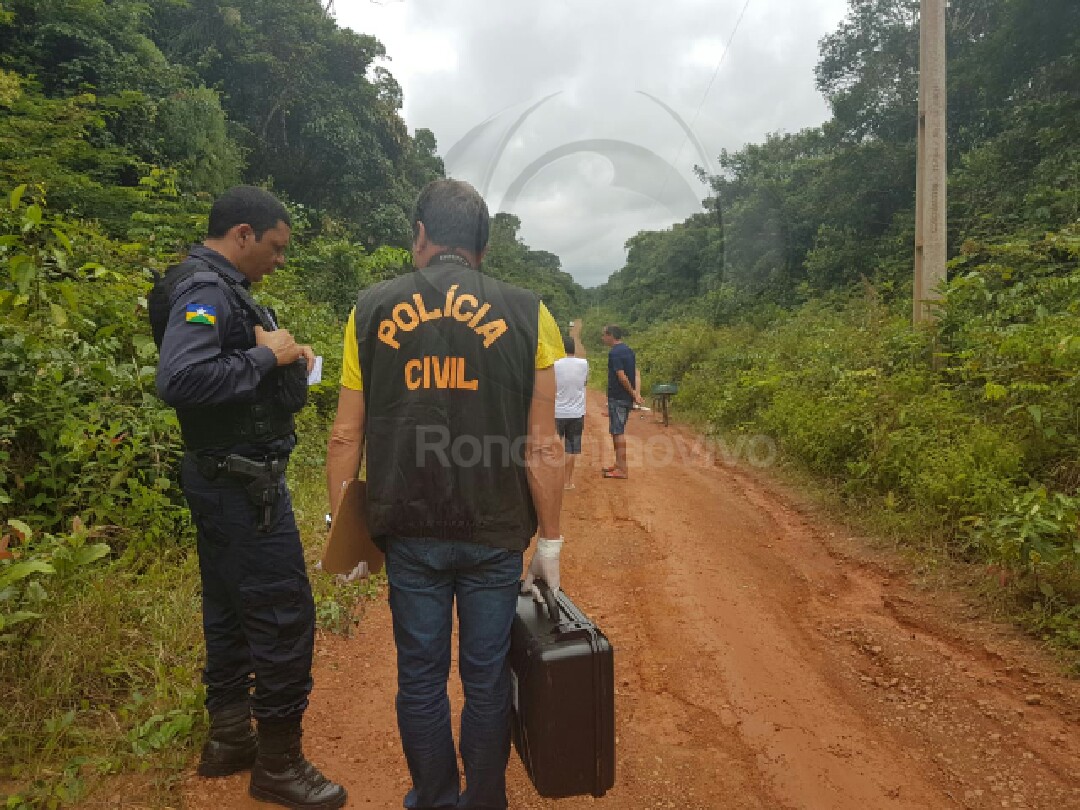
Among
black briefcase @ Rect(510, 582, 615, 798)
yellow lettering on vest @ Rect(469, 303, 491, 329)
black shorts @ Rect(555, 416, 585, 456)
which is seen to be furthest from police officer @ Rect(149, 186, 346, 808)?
black shorts @ Rect(555, 416, 585, 456)

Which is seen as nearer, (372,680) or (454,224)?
(454,224)

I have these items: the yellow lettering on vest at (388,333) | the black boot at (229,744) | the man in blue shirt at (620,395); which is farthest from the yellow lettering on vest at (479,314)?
the man in blue shirt at (620,395)

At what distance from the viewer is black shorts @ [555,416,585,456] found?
676 cm

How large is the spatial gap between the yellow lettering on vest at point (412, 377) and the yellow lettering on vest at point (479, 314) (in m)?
0.20

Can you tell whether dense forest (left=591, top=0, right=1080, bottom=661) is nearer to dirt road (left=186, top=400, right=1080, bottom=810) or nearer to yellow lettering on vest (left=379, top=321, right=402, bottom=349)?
dirt road (left=186, top=400, right=1080, bottom=810)

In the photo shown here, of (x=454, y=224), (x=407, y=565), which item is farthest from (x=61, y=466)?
(x=454, y=224)

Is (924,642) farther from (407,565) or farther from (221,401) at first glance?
(221,401)

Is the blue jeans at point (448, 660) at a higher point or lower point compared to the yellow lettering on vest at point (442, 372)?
lower

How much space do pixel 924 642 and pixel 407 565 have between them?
312 cm

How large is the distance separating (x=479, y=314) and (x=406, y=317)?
0.21 meters

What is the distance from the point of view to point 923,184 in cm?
701

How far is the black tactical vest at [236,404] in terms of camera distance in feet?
7.45

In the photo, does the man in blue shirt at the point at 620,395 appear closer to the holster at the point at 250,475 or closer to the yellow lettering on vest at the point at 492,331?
the holster at the point at 250,475

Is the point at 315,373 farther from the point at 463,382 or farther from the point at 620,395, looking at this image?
the point at 620,395
